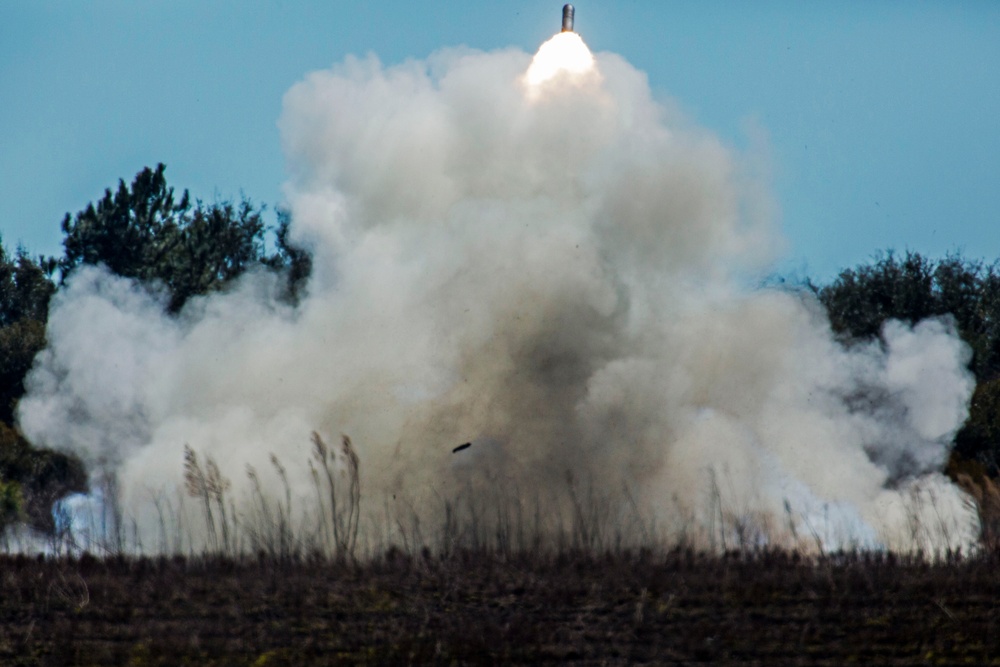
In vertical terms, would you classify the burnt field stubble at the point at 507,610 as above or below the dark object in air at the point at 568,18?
below

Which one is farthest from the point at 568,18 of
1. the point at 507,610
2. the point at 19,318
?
the point at 19,318

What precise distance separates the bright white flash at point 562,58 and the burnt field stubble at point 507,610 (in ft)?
34.0

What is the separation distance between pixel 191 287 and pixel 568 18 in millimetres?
15502

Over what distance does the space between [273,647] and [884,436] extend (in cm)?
1375

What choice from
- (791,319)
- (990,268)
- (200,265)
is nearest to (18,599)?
(791,319)

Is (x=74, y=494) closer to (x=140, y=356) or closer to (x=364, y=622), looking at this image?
(x=140, y=356)

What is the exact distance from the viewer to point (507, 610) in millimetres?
13820

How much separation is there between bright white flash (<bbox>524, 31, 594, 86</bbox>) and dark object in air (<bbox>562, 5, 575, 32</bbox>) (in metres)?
0.11

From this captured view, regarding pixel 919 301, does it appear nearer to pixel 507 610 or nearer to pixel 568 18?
pixel 568 18

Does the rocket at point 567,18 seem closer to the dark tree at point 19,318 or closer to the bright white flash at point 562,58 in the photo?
the bright white flash at point 562,58

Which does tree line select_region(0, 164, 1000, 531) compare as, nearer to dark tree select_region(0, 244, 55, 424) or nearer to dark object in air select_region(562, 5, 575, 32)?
dark tree select_region(0, 244, 55, 424)

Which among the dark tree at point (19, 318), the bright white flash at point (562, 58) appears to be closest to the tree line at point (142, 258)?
the dark tree at point (19, 318)

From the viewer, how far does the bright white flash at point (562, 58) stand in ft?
78.2

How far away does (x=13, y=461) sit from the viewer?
29500 millimetres
